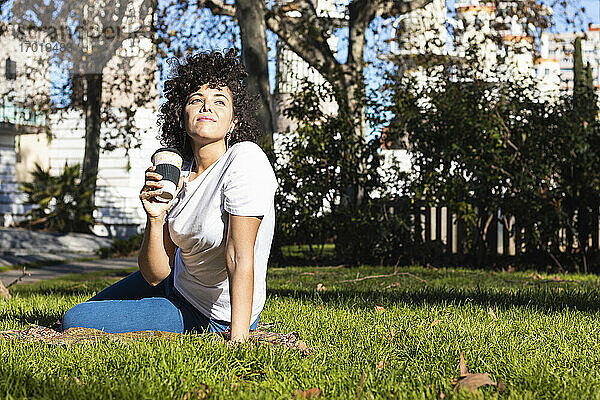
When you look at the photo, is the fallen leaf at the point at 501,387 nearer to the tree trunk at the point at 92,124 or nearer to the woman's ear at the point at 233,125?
the woman's ear at the point at 233,125

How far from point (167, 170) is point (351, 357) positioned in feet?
4.05

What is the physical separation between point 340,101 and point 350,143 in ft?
2.23

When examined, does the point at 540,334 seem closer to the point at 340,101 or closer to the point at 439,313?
the point at 439,313

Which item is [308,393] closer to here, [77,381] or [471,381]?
[471,381]

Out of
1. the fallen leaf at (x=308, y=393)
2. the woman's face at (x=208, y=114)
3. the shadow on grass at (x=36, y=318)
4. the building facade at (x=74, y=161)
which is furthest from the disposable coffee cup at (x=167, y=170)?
the building facade at (x=74, y=161)

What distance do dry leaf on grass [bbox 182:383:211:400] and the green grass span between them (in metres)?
0.01

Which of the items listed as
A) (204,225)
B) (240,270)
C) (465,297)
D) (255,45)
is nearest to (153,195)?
(204,225)

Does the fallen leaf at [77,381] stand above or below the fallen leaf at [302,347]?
below

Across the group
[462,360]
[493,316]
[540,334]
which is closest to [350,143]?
[493,316]

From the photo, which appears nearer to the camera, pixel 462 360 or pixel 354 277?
pixel 462 360

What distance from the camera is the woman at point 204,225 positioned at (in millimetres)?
3287

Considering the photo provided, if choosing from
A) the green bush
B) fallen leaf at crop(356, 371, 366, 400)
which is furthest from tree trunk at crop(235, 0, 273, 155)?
the green bush

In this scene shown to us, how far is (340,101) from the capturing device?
9.83m

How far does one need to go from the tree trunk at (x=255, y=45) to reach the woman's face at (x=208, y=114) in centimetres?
685
